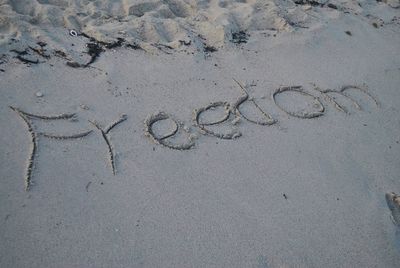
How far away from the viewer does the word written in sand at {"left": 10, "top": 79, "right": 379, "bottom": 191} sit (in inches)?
81.1

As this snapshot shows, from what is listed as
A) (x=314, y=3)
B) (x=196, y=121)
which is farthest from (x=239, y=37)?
(x=314, y=3)

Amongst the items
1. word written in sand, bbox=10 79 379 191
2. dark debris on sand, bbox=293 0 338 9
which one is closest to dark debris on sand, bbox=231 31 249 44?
word written in sand, bbox=10 79 379 191

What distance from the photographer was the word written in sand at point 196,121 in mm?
2061

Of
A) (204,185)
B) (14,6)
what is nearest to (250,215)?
(204,185)

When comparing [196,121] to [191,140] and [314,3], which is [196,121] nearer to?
[191,140]

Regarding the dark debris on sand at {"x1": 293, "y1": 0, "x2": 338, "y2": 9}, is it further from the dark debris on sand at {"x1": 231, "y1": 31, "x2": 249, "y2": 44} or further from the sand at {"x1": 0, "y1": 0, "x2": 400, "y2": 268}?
Answer: the dark debris on sand at {"x1": 231, "y1": 31, "x2": 249, "y2": 44}

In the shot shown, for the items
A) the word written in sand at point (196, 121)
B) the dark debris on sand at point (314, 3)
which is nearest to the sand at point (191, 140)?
the word written in sand at point (196, 121)

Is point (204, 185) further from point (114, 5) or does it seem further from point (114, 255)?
point (114, 5)

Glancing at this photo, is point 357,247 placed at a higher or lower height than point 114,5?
lower

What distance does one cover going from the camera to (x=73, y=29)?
2.71m

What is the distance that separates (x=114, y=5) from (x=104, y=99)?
1.06 m

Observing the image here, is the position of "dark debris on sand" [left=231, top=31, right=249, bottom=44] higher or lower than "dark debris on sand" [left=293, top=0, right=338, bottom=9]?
lower

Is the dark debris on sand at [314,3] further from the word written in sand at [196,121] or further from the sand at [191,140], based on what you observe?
the word written in sand at [196,121]

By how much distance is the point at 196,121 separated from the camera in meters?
2.36
